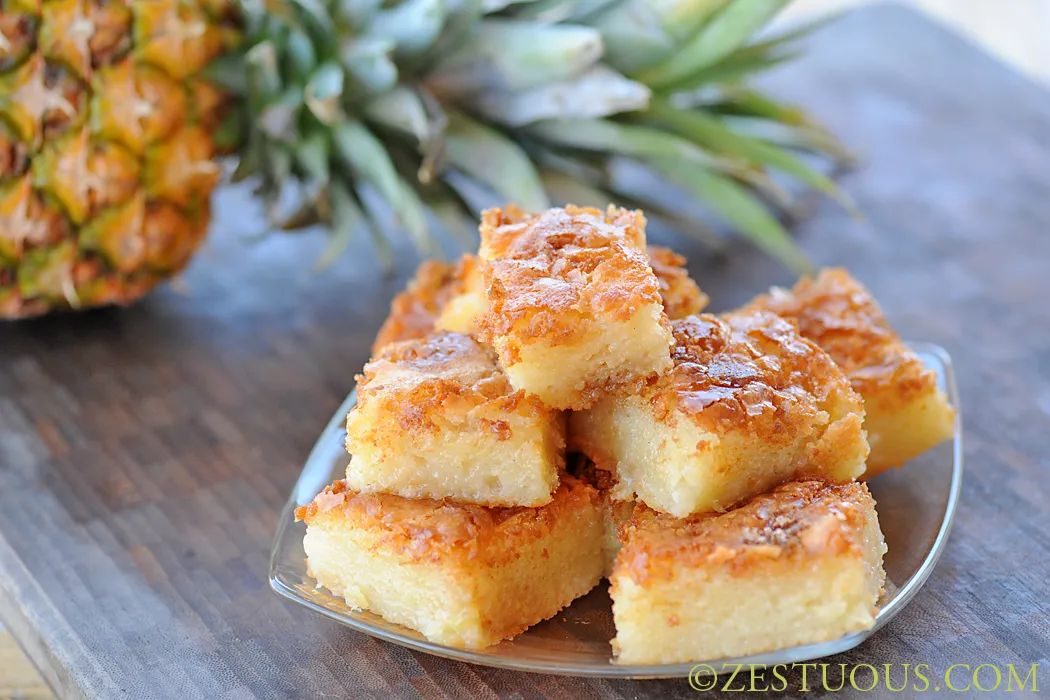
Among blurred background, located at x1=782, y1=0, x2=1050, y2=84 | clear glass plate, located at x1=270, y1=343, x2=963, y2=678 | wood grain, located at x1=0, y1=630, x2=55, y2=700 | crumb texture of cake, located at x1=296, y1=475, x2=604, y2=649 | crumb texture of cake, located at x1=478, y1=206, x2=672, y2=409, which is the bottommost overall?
blurred background, located at x1=782, y1=0, x2=1050, y2=84

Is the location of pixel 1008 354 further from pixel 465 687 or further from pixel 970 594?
→ pixel 465 687

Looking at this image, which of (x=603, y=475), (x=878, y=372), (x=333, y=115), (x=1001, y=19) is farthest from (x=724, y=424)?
(x=1001, y=19)

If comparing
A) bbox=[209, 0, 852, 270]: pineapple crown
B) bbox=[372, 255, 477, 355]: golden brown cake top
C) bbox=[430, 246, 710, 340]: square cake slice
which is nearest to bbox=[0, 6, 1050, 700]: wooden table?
bbox=[209, 0, 852, 270]: pineapple crown

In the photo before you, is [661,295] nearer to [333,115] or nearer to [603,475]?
[603,475]

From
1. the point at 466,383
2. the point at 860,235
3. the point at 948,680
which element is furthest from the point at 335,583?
the point at 860,235

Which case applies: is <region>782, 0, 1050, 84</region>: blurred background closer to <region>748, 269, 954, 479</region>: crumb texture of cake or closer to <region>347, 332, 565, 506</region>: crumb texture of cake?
<region>748, 269, 954, 479</region>: crumb texture of cake
